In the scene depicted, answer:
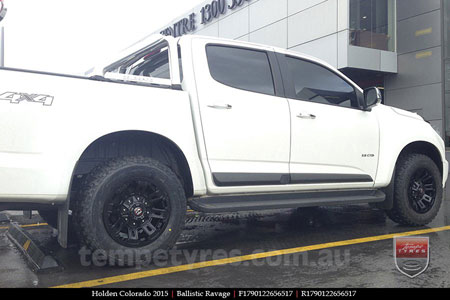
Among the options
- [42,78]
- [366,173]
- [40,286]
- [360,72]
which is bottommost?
[40,286]

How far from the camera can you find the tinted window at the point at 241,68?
3971 millimetres

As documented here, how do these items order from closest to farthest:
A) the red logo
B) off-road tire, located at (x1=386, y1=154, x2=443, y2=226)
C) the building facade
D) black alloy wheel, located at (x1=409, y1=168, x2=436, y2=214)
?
the red logo < off-road tire, located at (x1=386, y1=154, x2=443, y2=226) < black alloy wheel, located at (x1=409, y1=168, x2=436, y2=214) < the building facade

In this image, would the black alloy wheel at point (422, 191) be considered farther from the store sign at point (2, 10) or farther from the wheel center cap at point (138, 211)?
the store sign at point (2, 10)

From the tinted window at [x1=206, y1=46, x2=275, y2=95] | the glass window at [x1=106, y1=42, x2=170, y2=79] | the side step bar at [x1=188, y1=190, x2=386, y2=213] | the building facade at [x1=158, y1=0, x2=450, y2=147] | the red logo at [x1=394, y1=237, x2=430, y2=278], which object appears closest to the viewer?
the red logo at [x1=394, y1=237, x2=430, y2=278]

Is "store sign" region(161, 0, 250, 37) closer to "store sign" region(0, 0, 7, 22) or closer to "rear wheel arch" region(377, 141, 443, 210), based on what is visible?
"store sign" region(0, 0, 7, 22)

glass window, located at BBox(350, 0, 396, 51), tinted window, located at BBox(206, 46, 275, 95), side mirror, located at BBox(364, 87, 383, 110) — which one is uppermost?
glass window, located at BBox(350, 0, 396, 51)

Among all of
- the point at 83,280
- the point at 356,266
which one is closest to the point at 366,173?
the point at 356,266

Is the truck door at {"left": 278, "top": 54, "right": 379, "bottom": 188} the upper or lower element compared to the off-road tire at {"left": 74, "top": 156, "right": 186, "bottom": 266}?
upper

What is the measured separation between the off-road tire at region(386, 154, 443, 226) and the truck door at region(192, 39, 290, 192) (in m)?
1.62

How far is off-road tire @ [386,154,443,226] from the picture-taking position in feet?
16.0

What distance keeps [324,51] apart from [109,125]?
1447 centimetres

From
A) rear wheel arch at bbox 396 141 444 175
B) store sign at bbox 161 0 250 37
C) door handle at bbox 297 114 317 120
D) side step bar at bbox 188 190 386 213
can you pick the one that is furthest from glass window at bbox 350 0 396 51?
door handle at bbox 297 114 317 120

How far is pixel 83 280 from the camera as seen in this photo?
304cm

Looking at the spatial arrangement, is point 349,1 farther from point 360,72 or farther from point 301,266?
point 301,266
